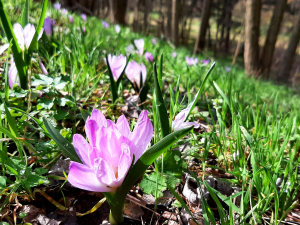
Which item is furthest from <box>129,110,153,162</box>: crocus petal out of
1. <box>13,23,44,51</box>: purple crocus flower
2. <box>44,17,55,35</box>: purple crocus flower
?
<box>44,17,55,35</box>: purple crocus flower

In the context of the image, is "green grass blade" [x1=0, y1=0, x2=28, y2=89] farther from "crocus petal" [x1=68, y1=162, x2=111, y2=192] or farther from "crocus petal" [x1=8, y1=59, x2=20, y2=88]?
"crocus petal" [x1=68, y1=162, x2=111, y2=192]

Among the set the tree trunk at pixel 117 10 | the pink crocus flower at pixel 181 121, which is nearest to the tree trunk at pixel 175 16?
the tree trunk at pixel 117 10

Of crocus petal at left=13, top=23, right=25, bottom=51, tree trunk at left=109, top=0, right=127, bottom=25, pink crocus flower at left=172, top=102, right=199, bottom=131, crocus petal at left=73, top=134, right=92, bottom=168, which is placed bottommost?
pink crocus flower at left=172, top=102, right=199, bottom=131

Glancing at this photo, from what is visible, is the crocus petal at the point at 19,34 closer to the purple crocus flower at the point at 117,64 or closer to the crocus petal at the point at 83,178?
the purple crocus flower at the point at 117,64

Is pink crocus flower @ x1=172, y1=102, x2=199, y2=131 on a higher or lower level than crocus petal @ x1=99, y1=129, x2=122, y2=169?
lower

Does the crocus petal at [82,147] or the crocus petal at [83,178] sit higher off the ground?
the crocus petal at [82,147]

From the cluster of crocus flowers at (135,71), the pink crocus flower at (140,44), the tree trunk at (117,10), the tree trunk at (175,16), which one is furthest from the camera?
the tree trunk at (117,10)

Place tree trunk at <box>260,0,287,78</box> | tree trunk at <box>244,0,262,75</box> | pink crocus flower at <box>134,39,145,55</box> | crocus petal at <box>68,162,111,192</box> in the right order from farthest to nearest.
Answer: tree trunk at <box>260,0,287,78</box>
tree trunk at <box>244,0,262,75</box>
pink crocus flower at <box>134,39,145,55</box>
crocus petal at <box>68,162,111,192</box>

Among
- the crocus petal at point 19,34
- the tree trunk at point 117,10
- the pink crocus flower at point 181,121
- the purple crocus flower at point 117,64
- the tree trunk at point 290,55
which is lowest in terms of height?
the tree trunk at point 290,55
